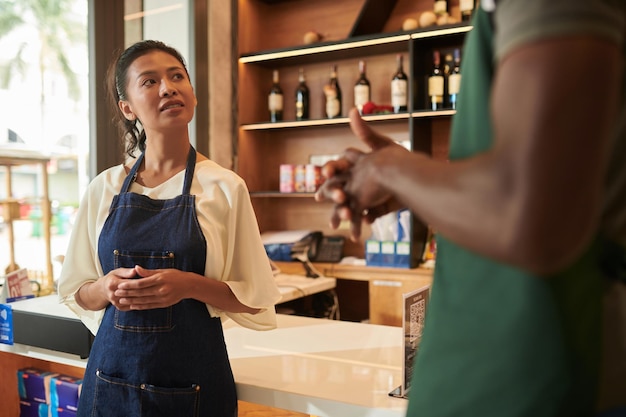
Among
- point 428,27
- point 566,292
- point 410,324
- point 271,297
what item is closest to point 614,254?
point 566,292

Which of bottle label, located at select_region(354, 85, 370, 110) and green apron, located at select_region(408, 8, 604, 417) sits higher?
bottle label, located at select_region(354, 85, 370, 110)

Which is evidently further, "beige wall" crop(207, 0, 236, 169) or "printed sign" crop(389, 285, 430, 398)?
"beige wall" crop(207, 0, 236, 169)

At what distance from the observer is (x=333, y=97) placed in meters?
3.97

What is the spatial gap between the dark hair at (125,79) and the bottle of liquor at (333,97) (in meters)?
2.22

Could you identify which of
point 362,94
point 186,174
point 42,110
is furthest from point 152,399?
point 362,94

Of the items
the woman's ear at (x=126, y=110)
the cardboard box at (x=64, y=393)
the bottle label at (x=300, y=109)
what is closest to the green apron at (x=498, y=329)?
the woman's ear at (x=126, y=110)

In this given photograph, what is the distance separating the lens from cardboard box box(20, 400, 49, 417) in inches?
80.5

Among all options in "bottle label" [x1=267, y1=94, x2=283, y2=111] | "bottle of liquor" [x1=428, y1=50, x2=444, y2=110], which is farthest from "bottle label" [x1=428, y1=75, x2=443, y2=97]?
"bottle label" [x1=267, y1=94, x2=283, y2=111]

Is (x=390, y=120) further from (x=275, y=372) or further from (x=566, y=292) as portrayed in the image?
(x=566, y=292)

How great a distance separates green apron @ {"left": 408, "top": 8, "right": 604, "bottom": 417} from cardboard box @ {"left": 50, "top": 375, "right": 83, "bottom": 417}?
1.61 metres

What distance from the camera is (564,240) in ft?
1.67

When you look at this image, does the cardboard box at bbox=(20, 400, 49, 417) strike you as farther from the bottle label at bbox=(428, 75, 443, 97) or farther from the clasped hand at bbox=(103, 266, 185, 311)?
the bottle label at bbox=(428, 75, 443, 97)

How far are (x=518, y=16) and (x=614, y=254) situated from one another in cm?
25

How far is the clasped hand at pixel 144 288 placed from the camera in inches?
52.0
